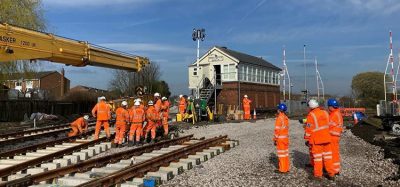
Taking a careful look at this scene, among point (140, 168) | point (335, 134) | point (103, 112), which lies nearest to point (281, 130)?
point (335, 134)

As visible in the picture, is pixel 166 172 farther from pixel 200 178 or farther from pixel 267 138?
pixel 267 138

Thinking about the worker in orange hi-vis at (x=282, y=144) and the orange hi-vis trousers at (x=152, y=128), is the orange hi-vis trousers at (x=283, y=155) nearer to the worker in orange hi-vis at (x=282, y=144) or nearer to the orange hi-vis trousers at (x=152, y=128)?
the worker in orange hi-vis at (x=282, y=144)

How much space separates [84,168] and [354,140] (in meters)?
11.1

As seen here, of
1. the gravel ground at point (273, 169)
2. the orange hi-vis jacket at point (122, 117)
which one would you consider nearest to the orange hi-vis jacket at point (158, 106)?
the orange hi-vis jacket at point (122, 117)

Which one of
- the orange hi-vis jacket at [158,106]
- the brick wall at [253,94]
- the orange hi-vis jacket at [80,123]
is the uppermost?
the brick wall at [253,94]

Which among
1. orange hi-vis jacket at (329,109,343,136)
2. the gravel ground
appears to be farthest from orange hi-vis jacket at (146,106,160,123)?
orange hi-vis jacket at (329,109,343,136)

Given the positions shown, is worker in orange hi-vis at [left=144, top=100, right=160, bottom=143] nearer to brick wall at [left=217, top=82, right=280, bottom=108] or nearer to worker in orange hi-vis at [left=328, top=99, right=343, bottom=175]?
worker in orange hi-vis at [left=328, top=99, right=343, bottom=175]

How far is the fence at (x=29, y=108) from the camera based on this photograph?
90.5 feet

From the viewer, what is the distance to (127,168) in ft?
28.6

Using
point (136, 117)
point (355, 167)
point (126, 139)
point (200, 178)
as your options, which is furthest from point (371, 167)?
point (126, 139)

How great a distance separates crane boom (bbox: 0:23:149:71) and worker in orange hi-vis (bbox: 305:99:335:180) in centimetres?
965

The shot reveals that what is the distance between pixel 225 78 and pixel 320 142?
26748mm

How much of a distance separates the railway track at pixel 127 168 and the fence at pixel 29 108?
59.4 ft

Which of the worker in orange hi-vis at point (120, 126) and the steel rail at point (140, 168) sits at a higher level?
the worker in orange hi-vis at point (120, 126)
